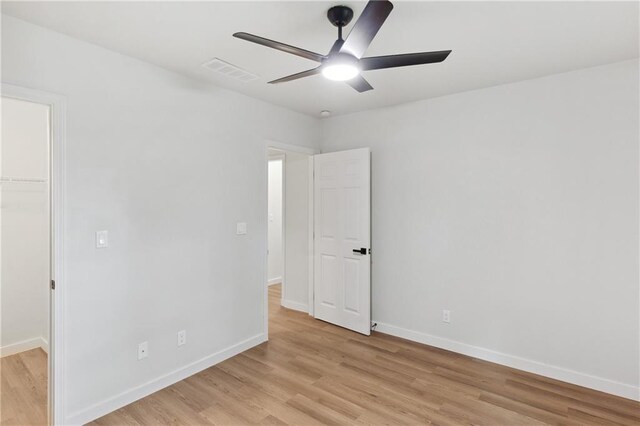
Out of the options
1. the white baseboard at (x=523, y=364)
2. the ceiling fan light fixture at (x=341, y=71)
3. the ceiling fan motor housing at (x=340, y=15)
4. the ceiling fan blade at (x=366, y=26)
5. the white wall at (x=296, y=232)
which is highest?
the ceiling fan motor housing at (x=340, y=15)

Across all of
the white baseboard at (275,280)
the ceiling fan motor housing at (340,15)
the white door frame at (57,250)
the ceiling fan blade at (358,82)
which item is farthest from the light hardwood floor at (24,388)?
the white baseboard at (275,280)

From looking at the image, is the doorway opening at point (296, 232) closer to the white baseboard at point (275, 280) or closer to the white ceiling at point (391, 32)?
the white baseboard at point (275, 280)

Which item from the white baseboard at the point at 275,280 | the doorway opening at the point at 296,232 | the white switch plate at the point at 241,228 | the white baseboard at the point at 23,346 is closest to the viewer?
the white baseboard at the point at 23,346

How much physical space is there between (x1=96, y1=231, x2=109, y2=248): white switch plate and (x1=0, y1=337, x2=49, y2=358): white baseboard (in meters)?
1.85

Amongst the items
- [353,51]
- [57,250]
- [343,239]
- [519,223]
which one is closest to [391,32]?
[353,51]

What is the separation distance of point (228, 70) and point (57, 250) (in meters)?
1.78

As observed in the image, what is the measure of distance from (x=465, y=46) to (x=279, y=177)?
4348 mm

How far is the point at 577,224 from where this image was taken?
276cm

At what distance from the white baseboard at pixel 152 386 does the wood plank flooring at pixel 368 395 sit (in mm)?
58

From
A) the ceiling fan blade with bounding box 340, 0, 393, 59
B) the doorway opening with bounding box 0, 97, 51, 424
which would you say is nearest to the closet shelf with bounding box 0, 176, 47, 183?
the doorway opening with bounding box 0, 97, 51, 424

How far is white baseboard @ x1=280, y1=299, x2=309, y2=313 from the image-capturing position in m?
4.58

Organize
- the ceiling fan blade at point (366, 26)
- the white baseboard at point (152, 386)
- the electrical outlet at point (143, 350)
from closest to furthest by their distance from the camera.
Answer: the ceiling fan blade at point (366, 26), the white baseboard at point (152, 386), the electrical outlet at point (143, 350)

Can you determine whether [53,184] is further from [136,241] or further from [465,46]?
[465,46]

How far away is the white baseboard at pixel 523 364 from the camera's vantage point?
261 cm
